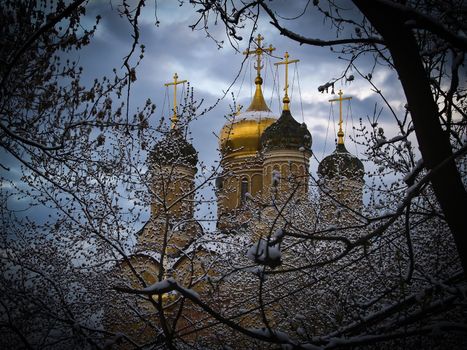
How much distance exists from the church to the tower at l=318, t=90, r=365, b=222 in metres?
0.08

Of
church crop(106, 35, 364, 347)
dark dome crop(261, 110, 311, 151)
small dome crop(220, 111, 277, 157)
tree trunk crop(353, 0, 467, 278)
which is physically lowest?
tree trunk crop(353, 0, 467, 278)

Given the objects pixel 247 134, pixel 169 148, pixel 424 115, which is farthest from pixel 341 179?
pixel 424 115

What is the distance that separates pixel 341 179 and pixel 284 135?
21.1 ft

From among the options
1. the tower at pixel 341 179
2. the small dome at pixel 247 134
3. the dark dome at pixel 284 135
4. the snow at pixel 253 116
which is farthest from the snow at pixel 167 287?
the snow at pixel 253 116

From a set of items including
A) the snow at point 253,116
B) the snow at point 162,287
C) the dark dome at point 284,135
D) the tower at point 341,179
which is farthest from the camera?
the snow at point 253,116

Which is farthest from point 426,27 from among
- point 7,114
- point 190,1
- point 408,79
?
point 7,114

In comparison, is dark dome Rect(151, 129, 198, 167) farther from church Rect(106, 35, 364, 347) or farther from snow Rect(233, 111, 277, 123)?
snow Rect(233, 111, 277, 123)

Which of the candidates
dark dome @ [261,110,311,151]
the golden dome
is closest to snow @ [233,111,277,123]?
the golden dome

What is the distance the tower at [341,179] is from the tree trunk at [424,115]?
580 cm

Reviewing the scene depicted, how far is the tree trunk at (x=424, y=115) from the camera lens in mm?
2973

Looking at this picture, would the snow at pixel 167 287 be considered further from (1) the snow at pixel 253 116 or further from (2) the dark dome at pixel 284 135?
(1) the snow at pixel 253 116

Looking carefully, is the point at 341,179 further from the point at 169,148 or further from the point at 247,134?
the point at 247,134

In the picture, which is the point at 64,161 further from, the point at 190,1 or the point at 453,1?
the point at 453,1

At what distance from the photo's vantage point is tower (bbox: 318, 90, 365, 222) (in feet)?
44.5
